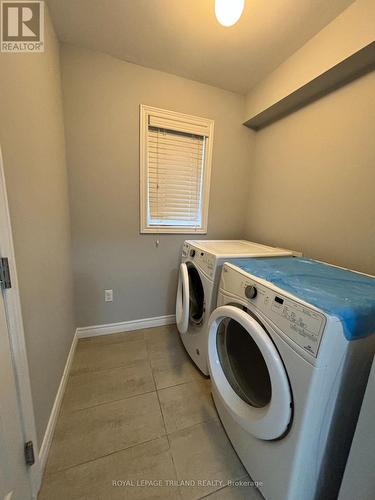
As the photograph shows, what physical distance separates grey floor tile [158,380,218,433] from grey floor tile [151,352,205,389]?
44 mm

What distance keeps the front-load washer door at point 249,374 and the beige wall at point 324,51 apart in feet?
5.00

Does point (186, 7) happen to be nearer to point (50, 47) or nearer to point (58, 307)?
point (50, 47)

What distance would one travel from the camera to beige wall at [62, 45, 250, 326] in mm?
1483

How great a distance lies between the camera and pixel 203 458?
0.95m

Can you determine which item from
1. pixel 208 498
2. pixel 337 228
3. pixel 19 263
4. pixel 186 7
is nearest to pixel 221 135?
pixel 186 7

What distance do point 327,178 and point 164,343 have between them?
185 cm

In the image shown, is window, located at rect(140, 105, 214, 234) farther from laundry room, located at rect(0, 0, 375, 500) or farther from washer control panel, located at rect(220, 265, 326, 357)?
washer control panel, located at rect(220, 265, 326, 357)

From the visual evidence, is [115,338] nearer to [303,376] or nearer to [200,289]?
[200,289]

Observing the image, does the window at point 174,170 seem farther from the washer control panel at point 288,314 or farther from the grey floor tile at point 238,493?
the grey floor tile at point 238,493

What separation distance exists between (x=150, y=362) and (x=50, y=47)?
2.22m

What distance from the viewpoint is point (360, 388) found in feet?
2.14

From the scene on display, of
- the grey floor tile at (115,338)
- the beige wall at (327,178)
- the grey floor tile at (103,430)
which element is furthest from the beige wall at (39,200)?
the beige wall at (327,178)

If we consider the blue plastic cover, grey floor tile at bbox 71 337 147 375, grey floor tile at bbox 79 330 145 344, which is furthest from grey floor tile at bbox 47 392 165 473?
the blue plastic cover

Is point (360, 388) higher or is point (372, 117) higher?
point (372, 117)
